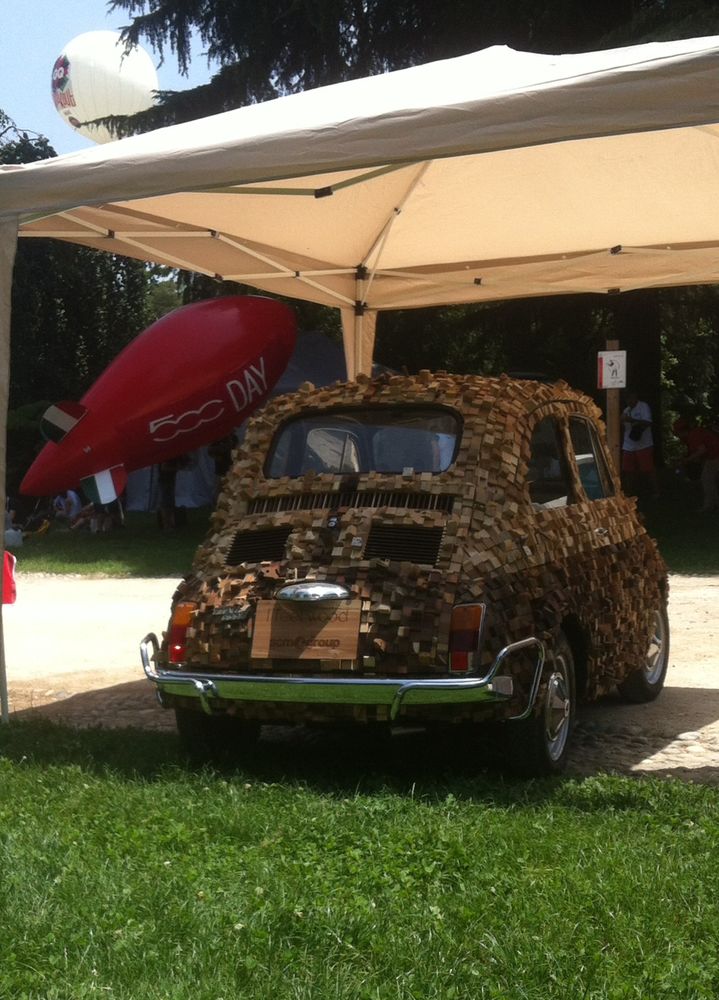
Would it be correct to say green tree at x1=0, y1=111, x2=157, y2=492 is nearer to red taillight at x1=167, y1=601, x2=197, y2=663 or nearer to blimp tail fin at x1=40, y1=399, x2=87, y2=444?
blimp tail fin at x1=40, y1=399, x2=87, y2=444

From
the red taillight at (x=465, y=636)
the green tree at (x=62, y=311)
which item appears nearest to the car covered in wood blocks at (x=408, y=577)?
the red taillight at (x=465, y=636)

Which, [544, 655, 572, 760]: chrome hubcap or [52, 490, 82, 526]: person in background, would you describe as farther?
[52, 490, 82, 526]: person in background

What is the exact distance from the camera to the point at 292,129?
20.3 feet

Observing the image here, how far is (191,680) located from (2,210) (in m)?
2.88

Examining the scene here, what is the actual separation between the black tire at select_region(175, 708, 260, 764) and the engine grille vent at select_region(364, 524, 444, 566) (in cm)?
106

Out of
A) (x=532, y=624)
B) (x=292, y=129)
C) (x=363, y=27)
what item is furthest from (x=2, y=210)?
(x=363, y=27)

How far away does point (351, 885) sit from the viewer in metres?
4.35

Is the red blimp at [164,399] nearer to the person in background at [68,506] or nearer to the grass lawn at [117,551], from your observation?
the grass lawn at [117,551]

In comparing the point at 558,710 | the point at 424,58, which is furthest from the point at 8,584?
the point at 424,58

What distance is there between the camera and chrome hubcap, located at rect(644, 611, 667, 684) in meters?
7.84

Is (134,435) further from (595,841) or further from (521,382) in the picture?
(595,841)

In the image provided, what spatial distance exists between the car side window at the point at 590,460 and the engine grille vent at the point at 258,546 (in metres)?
1.78

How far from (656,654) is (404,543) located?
2754 mm

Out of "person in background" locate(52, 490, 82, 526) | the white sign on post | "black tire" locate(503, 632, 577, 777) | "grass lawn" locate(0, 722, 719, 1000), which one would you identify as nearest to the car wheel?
"black tire" locate(503, 632, 577, 777)
